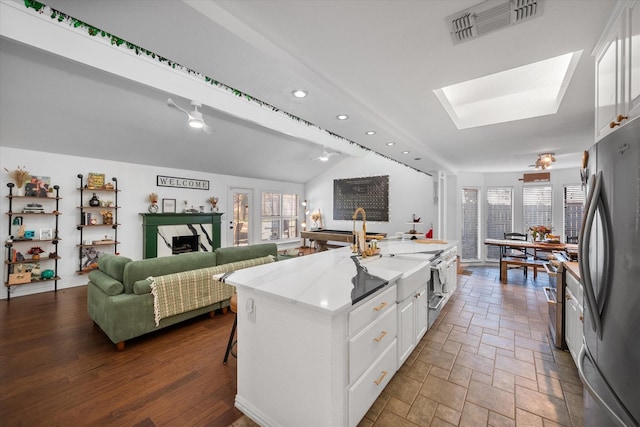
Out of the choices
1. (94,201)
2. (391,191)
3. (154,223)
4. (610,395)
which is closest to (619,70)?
(610,395)

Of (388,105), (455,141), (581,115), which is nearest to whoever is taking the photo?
(388,105)

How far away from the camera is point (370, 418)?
1.73 m

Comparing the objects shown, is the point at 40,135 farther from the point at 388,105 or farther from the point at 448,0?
the point at 448,0

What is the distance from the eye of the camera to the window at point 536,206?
6.32 m

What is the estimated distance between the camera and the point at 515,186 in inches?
261

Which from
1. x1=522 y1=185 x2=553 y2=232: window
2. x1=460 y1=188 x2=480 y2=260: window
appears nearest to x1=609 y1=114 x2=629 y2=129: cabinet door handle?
x1=460 y1=188 x2=480 y2=260: window

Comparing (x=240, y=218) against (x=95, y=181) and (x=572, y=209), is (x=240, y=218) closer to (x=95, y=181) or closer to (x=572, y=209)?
(x=95, y=181)

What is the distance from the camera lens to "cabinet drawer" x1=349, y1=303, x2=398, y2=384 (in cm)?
148

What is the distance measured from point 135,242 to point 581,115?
7363mm

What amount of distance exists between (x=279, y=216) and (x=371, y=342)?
23.3 feet

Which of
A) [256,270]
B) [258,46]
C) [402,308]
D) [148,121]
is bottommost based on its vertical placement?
[402,308]

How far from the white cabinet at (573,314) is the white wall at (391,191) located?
4.35 meters

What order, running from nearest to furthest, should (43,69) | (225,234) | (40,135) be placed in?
1. (43,69)
2. (40,135)
3. (225,234)

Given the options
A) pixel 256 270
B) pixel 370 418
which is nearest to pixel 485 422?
pixel 370 418
